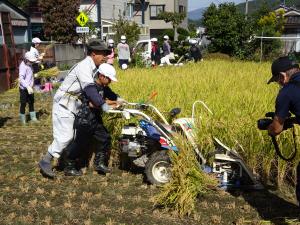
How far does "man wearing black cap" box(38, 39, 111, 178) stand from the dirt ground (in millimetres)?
383

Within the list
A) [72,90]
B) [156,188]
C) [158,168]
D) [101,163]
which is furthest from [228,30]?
[156,188]

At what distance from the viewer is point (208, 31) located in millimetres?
21656

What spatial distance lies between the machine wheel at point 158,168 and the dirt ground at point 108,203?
12 cm

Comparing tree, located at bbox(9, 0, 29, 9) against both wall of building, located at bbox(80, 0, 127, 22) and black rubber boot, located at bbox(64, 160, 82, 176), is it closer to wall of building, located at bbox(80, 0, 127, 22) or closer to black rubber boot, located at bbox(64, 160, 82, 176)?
wall of building, located at bbox(80, 0, 127, 22)

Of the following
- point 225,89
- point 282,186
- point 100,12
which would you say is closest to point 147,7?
point 100,12

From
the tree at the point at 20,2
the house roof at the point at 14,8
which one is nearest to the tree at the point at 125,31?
the house roof at the point at 14,8

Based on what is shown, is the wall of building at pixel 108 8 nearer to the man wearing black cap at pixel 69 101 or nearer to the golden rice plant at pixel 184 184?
the man wearing black cap at pixel 69 101

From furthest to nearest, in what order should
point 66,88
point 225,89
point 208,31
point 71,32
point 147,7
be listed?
point 147,7 → point 71,32 → point 208,31 → point 225,89 → point 66,88

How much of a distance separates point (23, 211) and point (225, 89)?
4.56 metres

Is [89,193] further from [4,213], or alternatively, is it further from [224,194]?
[224,194]

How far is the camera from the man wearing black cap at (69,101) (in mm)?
5129

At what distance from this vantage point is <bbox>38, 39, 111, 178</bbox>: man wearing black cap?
5.13m

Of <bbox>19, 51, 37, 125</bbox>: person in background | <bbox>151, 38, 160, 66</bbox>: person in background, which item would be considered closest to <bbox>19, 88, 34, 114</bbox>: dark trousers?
<bbox>19, 51, 37, 125</bbox>: person in background

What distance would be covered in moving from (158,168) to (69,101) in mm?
1325
